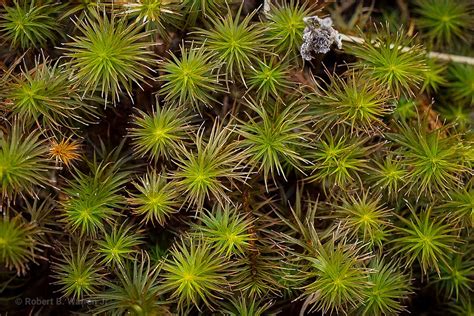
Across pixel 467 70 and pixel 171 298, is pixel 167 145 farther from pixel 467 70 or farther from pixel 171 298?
pixel 467 70

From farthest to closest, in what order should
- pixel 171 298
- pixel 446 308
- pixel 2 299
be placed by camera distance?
1. pixel 446 308
2. pixel 2 299
3. pixel 171 298

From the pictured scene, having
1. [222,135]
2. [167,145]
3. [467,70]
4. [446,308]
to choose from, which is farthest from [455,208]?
[167,145]

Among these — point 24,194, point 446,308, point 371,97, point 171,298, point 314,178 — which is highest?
point 371,97

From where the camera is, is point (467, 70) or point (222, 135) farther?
point (467, 70)

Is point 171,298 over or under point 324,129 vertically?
under

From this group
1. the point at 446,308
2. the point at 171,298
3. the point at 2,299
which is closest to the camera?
the point at 171,298

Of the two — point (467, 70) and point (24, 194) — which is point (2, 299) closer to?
point (24, 194)

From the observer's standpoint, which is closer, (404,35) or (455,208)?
(455,208)

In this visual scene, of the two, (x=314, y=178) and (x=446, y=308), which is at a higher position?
(x=314, y=178)

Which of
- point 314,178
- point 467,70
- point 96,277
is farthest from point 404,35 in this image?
point 96,277
